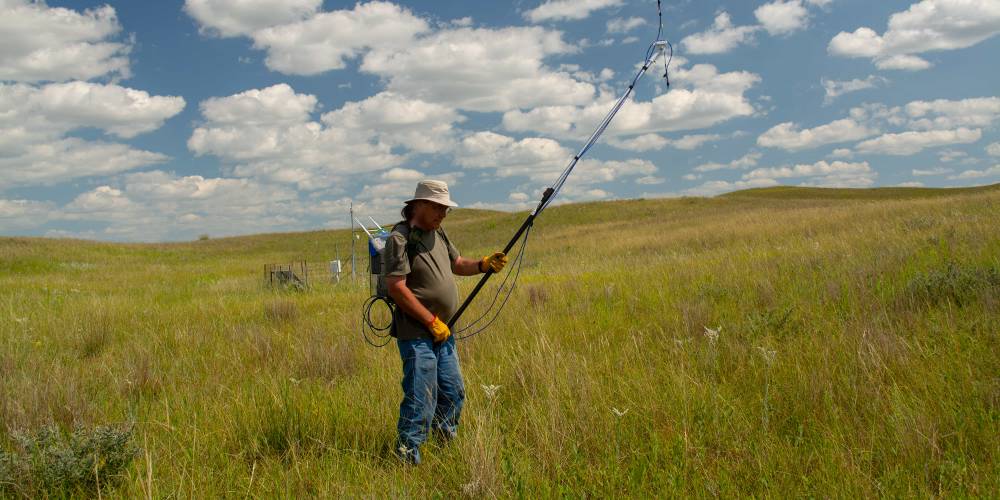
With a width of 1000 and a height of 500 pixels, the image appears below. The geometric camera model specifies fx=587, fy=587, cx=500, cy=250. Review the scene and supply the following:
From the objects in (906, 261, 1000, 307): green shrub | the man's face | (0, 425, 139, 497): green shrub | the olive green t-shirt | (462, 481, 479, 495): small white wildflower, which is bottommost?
(462, 481, 479, 495): small white wildflower

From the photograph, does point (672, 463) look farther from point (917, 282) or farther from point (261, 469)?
point (917, 282)

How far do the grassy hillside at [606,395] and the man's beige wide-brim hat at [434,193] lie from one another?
1297 mm

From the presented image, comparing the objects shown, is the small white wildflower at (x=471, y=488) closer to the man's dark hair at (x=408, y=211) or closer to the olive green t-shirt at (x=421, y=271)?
the olive green t-shirt at (x=421, y=271)

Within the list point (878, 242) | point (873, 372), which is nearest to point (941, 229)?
point (878, 242)

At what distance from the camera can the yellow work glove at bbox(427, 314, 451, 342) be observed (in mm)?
3404

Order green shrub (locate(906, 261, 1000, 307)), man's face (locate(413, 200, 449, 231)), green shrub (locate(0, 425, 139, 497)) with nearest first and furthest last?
green shrub (locate(0, 425, 139, 497)) < man's face (locate(413, 200, 449, 231)) < green shrub (locate(906, 261, 1000, 307))

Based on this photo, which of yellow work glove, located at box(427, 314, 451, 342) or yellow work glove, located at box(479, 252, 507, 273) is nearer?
yellow work glove, located at box(427, 314, 451, 342)

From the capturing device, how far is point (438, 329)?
3.42 m

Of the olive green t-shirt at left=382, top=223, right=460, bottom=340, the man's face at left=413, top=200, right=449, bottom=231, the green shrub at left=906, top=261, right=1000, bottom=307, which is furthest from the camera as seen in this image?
the green shrub at left=906, top=261, right=1000, bottom=307

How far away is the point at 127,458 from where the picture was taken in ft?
11.0

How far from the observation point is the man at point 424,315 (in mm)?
3379

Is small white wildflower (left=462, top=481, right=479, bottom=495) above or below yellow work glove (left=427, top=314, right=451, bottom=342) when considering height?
below

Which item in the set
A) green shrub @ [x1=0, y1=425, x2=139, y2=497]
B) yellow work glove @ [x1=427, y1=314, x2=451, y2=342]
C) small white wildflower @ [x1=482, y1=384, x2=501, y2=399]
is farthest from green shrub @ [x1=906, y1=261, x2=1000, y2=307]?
green shrub @ [x1=0, y1=425, x2=139, y2=497]

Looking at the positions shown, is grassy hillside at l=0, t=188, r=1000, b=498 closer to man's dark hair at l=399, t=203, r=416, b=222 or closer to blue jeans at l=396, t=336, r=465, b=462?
blue jeans at l=396, t=336, r=465, b=462
